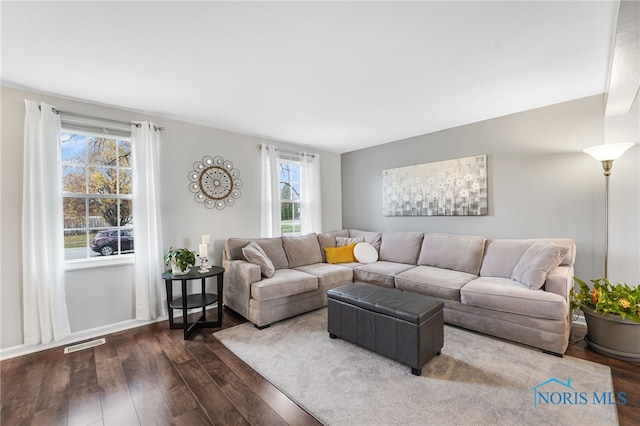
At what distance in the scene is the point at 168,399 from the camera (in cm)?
185

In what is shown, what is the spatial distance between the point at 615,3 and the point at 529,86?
1.13 metres

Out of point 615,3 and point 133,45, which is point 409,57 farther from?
point 133,45

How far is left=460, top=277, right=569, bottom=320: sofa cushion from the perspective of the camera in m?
2.31

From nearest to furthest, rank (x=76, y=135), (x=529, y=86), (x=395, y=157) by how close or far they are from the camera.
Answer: (x=529, y=86) → (x=76, y=135) → (x=395, y=157)

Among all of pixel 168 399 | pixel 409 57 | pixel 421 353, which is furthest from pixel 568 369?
pixel 168 399

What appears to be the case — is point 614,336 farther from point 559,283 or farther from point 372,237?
point 372,237

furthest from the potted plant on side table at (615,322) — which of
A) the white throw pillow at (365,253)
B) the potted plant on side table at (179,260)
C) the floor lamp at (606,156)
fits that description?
the potted plant on side table at (179,260)

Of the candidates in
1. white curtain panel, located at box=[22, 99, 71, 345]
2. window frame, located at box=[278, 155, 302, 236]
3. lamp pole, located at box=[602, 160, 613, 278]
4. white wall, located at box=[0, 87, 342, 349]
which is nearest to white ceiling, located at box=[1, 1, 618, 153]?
white wall, located at box=[0, 87, 342, 349]

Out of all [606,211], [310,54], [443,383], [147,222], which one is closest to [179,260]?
[147,222]

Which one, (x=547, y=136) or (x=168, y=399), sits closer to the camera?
(x=168, y=399)

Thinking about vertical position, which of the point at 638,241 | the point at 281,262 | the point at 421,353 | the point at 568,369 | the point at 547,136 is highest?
the point at 547,136

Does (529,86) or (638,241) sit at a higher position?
(529,86)

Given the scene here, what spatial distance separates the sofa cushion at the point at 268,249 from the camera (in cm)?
354

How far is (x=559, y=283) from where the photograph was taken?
243cm
